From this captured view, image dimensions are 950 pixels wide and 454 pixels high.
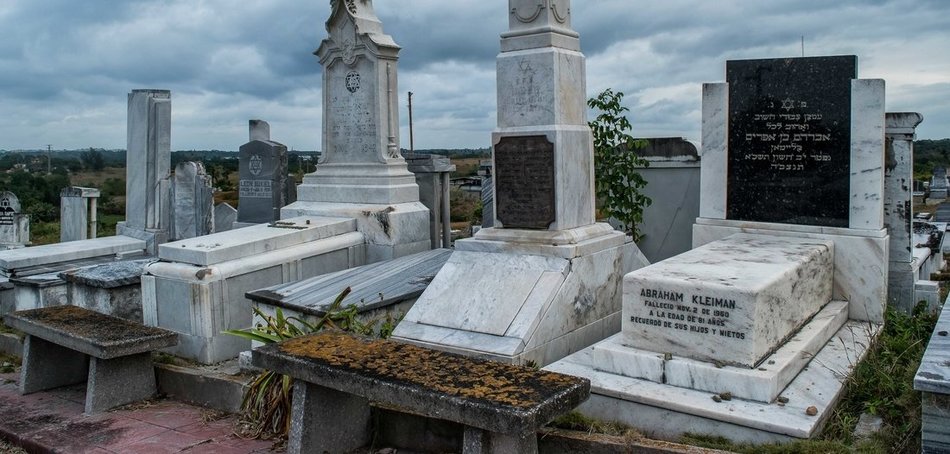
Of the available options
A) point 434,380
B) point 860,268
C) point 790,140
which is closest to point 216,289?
point 434,380

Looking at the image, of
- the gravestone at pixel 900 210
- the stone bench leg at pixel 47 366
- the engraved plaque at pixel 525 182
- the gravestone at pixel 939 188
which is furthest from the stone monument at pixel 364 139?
the gravestone at pixel 939 188

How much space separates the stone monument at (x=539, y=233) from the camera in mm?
5270

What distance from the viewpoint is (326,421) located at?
167 inches

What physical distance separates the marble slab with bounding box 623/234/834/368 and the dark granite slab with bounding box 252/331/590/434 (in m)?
1.08

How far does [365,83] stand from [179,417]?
4282 millimetres

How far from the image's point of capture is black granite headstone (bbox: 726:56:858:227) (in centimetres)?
604

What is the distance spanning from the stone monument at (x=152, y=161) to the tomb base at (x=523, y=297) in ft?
17.8

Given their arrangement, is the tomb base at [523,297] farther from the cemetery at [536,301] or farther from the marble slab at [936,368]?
the marble slab at [936,368]

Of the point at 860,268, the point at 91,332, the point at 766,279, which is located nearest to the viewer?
the point at 766,279

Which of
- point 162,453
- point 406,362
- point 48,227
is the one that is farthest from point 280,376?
point 48,227

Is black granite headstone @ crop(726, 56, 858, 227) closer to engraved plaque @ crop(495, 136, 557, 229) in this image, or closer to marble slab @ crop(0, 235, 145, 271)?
engraved plaque @ crop(495, 136, 557, 229)

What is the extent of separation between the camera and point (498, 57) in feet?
19.2

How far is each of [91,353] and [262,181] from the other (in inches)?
173

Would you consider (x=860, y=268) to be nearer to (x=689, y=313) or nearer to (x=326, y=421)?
(x=689, y=313)
